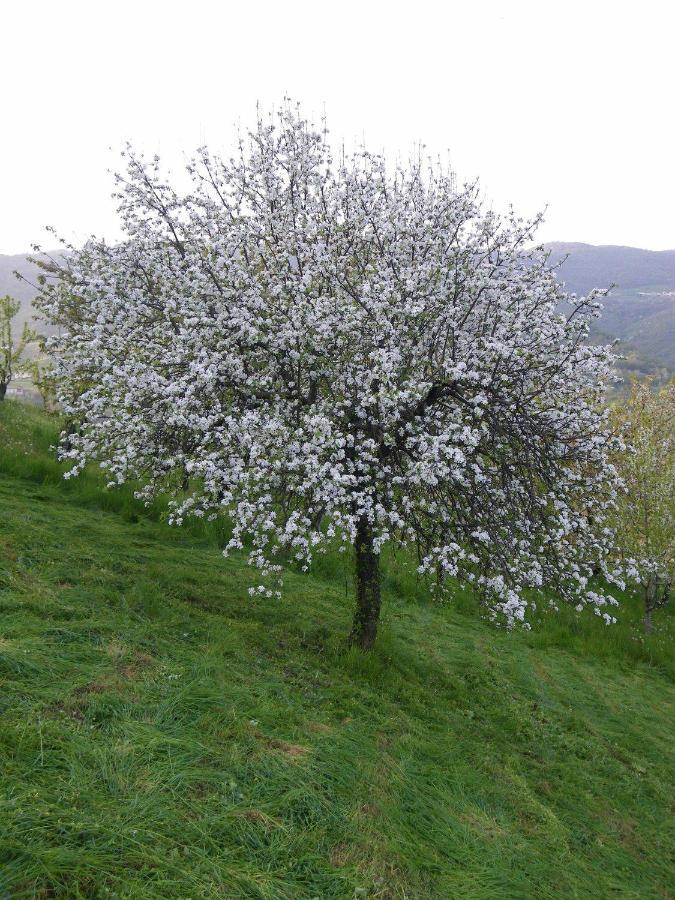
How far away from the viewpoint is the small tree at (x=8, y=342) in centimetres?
2239

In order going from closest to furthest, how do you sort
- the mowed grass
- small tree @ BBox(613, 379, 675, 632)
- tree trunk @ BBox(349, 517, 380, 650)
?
the mowed grass → tree trunk @ BBox(349, 517, 380, 650) → small tree @ BBox(613, 379, 675, 632)

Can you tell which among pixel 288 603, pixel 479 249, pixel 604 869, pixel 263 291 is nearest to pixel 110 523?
pixel 288 603

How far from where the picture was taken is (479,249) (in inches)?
400

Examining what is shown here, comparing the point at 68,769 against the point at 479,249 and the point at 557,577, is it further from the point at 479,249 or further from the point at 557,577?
the point at 479,249

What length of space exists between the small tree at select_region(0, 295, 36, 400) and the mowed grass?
1217cm

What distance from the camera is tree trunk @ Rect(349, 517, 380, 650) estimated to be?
1046 cm

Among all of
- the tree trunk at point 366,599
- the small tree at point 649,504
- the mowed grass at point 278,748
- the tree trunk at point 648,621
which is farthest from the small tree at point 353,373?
the tree trunk at point 648,621

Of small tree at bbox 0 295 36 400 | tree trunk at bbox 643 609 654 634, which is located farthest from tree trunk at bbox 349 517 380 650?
small tree at bbox 0 295 36 400

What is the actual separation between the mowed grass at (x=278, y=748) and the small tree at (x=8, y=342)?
12.2 meters

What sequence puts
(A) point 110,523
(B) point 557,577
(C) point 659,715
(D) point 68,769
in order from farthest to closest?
(A) point 110,523 < (C) point 659,715 < (B) point 557,577 < (D) point 68,769

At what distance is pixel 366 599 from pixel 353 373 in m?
4.57

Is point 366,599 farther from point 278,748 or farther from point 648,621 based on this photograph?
point 648,621

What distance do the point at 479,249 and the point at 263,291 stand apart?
13.7 ft

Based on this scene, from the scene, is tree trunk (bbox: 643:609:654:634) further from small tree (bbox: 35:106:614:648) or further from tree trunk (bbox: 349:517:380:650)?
tree trunk (bbox: 349:517:380:650)
